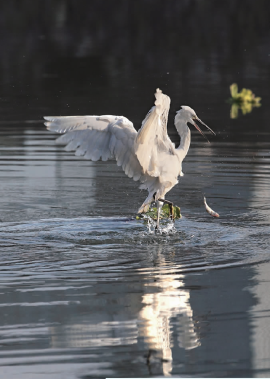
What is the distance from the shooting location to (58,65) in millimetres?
33875

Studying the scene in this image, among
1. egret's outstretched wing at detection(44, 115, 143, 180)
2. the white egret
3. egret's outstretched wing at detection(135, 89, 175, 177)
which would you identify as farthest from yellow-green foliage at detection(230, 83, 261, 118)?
egret's outstretched wing at detection(44, 115, 143, 180)

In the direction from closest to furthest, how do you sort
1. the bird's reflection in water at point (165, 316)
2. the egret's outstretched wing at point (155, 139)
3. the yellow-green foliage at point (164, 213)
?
the bird's reflection in water at point (165, 316) < the egret's outstretched wing at point (155, 139) < the yellow-green foliage at point (164, 213)

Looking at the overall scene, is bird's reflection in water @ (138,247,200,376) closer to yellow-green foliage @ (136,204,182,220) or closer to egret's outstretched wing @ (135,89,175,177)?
egret's outstretched wing @ (135,89,175,177)

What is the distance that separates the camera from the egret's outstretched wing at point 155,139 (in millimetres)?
9602

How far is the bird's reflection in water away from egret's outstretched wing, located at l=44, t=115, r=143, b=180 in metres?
2.07

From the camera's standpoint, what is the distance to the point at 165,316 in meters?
7.99

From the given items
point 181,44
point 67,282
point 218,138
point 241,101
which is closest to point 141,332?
point 67,282

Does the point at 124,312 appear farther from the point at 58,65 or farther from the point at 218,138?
the point at 58,65

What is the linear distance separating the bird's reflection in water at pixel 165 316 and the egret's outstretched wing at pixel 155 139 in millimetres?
1647

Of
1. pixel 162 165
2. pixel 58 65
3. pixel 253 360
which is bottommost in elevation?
pixel 253 360

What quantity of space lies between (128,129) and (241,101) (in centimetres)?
1510

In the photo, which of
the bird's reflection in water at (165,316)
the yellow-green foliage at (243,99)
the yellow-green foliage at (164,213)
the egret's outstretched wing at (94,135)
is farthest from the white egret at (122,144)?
the yellow-green foliage at (243,99)

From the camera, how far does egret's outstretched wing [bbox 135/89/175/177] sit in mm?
9602

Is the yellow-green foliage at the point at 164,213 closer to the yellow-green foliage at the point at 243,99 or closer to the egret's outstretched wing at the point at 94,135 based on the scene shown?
the egret's outstretched wing at the point at 94,135
